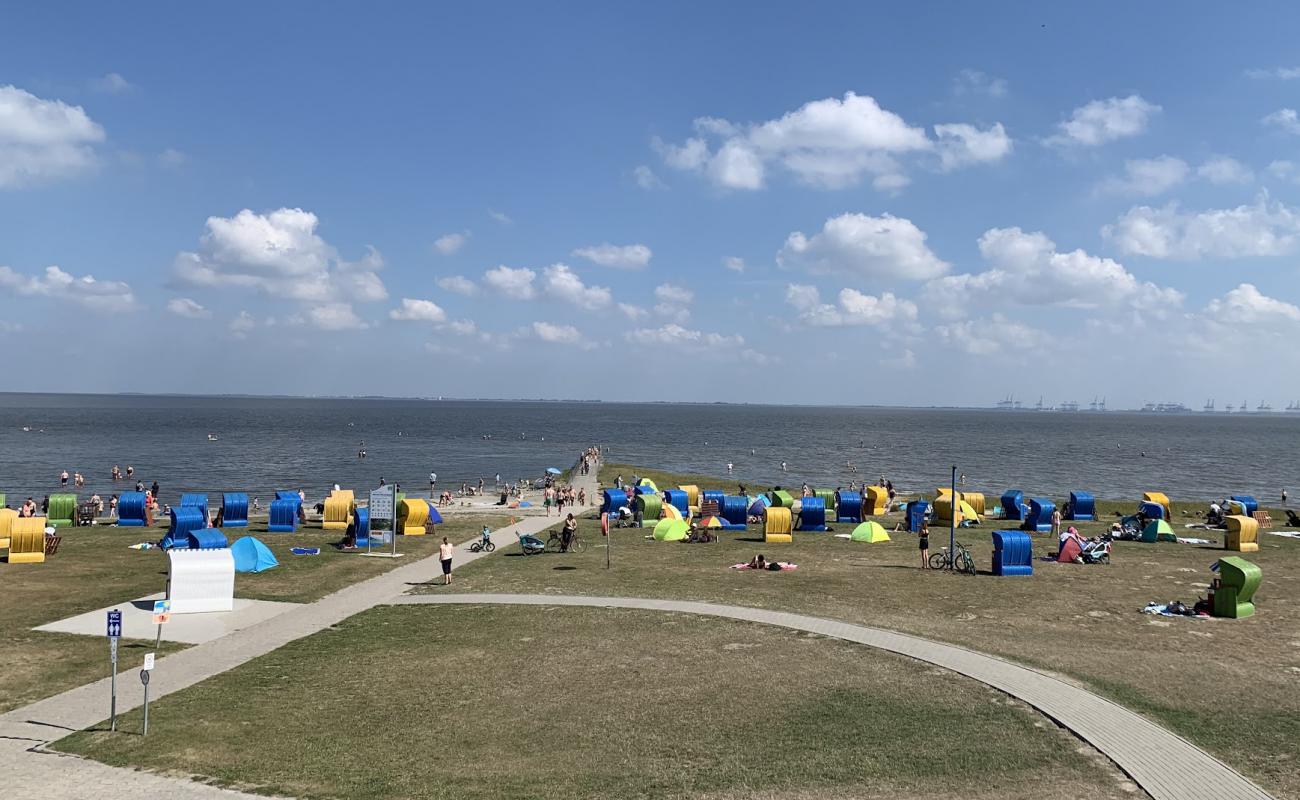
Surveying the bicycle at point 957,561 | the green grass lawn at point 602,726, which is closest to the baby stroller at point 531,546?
the green grass lawn at point 602,726

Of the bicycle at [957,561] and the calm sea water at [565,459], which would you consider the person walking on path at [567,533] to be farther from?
the calm sea water at [565,459]

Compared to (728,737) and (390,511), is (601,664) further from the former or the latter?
(390,511)

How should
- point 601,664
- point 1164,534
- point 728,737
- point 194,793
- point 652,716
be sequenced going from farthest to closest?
point 1164,534
point 601,664
point 652,716
point 728,737
point 194,793

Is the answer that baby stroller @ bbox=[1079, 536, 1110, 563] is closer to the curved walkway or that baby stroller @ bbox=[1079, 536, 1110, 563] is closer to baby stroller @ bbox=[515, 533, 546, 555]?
the curved walkway

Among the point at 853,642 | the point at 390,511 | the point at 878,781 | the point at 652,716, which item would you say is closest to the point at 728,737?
the point at 652,716

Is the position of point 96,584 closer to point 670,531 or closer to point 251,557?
point 251,557

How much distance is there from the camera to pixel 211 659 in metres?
16.5

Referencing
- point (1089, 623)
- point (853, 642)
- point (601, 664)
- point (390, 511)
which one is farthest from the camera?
point (390, 511)

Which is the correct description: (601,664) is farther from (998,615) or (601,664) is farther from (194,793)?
(998,615)

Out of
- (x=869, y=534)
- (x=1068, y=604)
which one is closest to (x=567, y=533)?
(x=869, y=534)

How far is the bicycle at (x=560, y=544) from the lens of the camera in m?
31.0

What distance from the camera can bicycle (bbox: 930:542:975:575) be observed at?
1066 inches

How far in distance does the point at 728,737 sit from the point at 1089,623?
40.0 feet

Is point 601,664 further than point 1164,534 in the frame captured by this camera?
No
